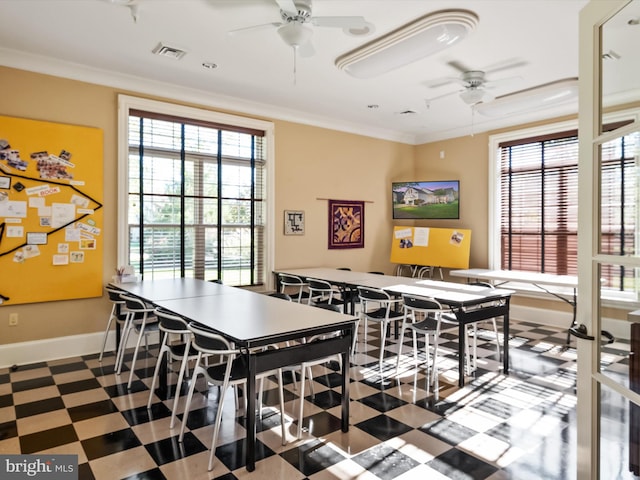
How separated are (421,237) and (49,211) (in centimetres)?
533

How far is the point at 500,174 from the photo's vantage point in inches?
262

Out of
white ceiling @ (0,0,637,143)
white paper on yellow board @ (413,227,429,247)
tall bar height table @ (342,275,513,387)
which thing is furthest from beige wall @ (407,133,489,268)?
tall bar height table @ (342,275,513,387)

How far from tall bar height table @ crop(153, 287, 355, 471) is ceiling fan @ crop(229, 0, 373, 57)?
2.12 meters

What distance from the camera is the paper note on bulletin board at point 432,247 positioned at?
659 cm

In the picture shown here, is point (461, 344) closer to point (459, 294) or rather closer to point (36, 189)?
point (459, 294)

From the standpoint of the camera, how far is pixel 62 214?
4.43 metres

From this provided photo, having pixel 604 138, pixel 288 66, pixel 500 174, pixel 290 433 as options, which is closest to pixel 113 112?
pixel 288 66

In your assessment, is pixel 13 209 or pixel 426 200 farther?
pixel 426 200

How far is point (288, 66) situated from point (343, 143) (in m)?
2.57

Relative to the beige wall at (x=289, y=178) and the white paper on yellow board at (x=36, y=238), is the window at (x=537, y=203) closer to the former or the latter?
the beige wall at (x=289, y=178)

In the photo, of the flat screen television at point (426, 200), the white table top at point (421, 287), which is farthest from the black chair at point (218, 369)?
the flat screen television at point (426, 200)

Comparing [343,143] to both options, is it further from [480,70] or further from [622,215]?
[622,215]

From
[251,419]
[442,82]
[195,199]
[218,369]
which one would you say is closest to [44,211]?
[195,199]

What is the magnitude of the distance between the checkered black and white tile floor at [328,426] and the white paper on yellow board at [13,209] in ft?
5.11
